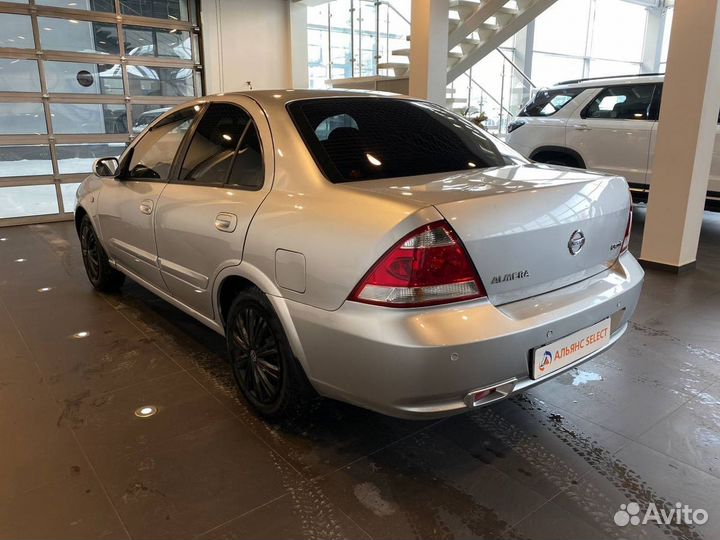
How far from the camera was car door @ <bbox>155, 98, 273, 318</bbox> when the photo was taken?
2.27 metres

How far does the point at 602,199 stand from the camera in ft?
6.83

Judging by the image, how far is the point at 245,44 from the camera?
8.62m

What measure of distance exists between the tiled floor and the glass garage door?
5.06 m

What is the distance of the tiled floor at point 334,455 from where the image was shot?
1.78 metres

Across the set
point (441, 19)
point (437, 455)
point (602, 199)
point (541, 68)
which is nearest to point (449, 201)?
point (602, 199)

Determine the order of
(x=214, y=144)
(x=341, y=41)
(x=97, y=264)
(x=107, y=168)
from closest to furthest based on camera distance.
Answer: (x=214, y=144)
(x=107, y=168)
(x=97, y=264)
(x=341, y=41)

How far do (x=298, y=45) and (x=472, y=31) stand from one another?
307cm

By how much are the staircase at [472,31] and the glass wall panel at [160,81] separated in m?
2.73

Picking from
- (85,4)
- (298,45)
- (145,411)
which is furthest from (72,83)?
(145,411)

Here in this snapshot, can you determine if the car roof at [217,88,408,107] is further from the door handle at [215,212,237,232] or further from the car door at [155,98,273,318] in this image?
the door handle at [215,212,237,232]

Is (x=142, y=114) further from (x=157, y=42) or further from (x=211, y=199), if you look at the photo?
(x=211, y=199)

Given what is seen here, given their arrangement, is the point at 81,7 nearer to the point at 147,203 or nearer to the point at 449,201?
the point at 147,203

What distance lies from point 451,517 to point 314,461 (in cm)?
57

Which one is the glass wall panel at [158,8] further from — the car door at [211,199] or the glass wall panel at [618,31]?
the glass wall panel at [618,31]
